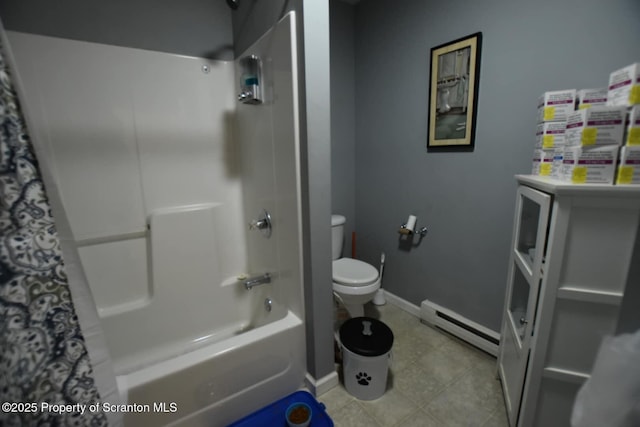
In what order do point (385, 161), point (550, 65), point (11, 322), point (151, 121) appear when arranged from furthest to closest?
point (385, 161) < point (151, 121) < point (550, 65) < point (11, 322)

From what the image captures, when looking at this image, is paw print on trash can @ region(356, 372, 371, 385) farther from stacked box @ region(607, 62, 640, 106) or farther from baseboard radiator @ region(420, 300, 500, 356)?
stacked box @ region(607, 62, 640, 106)

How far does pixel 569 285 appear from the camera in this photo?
2.92 ft

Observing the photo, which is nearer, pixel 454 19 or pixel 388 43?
pixel 454 19

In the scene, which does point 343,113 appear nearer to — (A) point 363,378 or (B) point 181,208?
(B) point 181,208

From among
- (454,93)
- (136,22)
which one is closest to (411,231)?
(454,93)

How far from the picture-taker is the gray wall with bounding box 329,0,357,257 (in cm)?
214

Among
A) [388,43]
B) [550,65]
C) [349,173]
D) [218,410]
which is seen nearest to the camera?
[218,410]

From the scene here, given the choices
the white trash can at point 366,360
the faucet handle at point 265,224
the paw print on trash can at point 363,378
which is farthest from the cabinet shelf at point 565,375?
the faucet handle at point 265,224

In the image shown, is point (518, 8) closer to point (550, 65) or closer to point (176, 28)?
point (550, 65)

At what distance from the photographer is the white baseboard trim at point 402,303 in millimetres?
2084

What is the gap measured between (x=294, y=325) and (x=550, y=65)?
1.69 meters

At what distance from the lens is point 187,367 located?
1.03m

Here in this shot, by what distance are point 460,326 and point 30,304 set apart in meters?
1.98

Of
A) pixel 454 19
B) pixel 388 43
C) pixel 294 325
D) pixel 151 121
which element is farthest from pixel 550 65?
pixel 151 121
